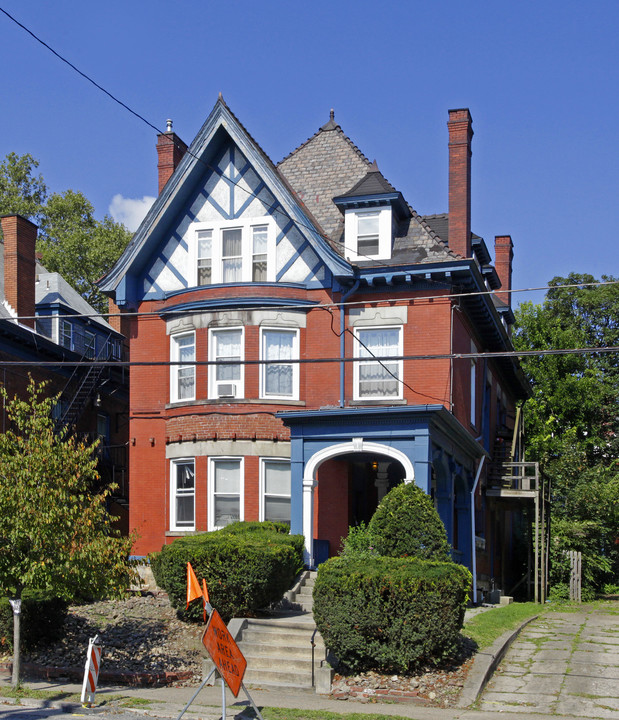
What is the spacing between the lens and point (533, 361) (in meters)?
42.5

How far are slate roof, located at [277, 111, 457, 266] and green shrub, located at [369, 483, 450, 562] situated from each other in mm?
8282

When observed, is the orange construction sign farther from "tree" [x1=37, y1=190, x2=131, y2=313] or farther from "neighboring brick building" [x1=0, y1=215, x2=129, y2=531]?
"tree" [x1=37, y1=190, x2=131, y2=313]

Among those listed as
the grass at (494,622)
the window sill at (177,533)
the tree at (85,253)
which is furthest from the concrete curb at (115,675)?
the tree at (85,253)

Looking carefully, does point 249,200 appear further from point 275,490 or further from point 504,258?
point 504,258

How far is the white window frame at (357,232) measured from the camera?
24083 mm

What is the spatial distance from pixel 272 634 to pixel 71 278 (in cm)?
3118

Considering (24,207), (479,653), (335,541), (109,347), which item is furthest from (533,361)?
(479,653)

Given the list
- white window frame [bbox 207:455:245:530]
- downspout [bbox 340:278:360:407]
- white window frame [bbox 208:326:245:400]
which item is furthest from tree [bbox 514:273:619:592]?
white window frame [bbox 208:326:245:400]

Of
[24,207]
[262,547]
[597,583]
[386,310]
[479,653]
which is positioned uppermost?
[24,207]

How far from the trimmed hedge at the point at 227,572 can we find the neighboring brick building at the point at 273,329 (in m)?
5.32

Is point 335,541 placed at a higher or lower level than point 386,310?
lower

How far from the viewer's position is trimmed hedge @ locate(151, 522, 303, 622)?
54.7 feet

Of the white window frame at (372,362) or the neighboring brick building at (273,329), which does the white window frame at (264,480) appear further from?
the white window frame at (372,362)

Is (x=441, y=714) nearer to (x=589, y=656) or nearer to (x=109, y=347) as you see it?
(x=589, y=656)
